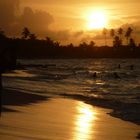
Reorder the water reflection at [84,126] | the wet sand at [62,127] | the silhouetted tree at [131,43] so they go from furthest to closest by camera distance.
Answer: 1. the silhouetted tree at [131,43]
2. the water reflection at [84,126]
3. the wet sand at [62,127]

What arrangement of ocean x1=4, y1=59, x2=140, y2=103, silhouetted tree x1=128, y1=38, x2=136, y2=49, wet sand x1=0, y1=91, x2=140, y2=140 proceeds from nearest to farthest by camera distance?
wet sand x1=0, y1=91, x2=140, y2=140 → ocean x1=4, y1=59, x2=140, y2=103 → silhouetted tree x1=128, y1=38, x2=136, y2=49

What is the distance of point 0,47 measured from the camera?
1112 cm

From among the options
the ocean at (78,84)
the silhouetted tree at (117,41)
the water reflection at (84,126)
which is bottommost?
the ocean at (78,84)

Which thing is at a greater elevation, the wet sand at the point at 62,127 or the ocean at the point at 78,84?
the wet sand at the point at 62,127

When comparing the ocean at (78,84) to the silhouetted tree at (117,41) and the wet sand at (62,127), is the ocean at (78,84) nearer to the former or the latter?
the wet sand at (62,127)

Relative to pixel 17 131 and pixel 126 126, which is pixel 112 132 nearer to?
pixel 126 126

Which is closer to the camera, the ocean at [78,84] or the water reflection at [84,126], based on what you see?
the water reflection at [84,126]

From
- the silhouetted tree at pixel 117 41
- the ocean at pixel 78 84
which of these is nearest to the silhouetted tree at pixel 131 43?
the silhouetted tree at pixel 117 41

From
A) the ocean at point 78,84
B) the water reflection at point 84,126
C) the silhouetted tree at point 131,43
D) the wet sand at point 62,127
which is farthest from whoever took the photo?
the silhouetted tree at point 131,43

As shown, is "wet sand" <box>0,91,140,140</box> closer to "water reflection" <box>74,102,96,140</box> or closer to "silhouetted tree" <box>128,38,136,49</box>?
"water reflection" <box>74,102,96,140</box>

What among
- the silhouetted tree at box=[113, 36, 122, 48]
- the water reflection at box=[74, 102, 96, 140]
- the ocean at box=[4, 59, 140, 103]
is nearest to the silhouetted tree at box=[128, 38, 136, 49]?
the silhouetted tree at box=[113, 36, 122, 48]

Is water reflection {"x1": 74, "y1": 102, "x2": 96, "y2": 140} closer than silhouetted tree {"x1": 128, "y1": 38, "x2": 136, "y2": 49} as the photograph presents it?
Yes

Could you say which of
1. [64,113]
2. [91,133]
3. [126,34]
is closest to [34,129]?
[91,133]

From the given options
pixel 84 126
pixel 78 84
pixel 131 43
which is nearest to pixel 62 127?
pixel 84 126
